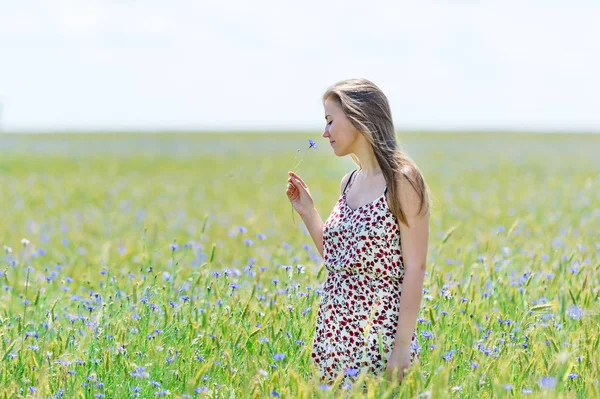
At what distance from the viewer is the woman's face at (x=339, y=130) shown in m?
3.42

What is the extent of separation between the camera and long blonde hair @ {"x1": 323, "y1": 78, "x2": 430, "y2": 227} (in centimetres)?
331

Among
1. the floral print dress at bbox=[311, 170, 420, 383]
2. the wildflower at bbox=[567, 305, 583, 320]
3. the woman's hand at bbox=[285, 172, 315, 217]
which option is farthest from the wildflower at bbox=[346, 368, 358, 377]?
the wildflower at bbox=[567, 305, 583, 320]

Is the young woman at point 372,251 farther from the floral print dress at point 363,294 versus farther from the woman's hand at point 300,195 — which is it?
the woman's hand at point 300,195

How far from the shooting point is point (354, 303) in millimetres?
3404

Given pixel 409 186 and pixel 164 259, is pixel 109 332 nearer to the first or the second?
pixel 409 186

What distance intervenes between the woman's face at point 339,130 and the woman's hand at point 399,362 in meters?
0.89

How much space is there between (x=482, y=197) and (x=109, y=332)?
9.53 meters

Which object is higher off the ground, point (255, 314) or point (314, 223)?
point (314, 223)

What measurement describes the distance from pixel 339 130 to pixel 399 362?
3.34 ft

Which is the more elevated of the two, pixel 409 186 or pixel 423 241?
pixel 409 186

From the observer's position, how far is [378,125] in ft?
11.2

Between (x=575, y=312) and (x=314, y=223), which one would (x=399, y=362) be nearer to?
(x=314, y=223)

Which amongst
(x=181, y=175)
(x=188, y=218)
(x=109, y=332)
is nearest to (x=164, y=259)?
(x=188, y=218)

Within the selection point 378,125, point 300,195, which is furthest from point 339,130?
point 300,195
